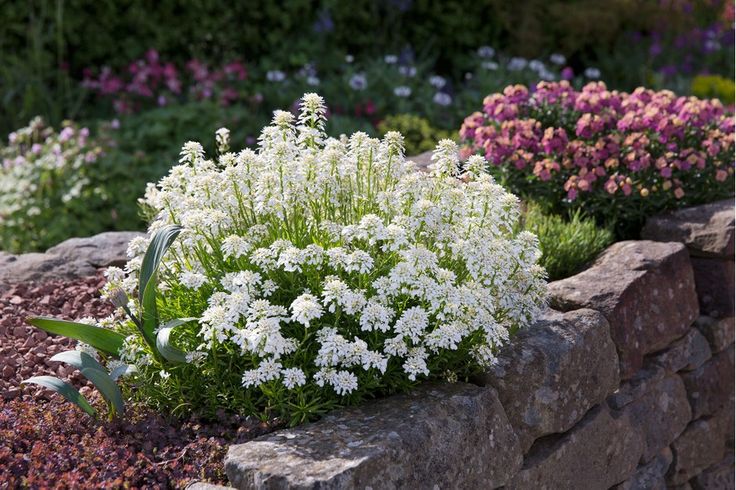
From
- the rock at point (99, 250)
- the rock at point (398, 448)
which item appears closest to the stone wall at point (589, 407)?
the rock at point (398, 448)

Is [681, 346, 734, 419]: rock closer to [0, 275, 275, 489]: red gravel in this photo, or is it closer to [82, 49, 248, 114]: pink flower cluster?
[0, 275, 275, 489]: red gravel

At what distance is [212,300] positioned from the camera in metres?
2.72

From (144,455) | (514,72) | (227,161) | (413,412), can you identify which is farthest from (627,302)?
(514,72)

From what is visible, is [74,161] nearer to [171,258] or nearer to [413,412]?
[171,258]

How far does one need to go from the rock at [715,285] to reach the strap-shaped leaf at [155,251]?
93.6 inches

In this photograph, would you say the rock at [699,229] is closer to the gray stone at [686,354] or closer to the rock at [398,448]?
the gray stone at [686,354]

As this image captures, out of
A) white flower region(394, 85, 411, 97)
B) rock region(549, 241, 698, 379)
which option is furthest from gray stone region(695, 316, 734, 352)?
white flower region(394, 85, 411, 97)

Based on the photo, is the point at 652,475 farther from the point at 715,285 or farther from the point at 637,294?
the point at 715,285

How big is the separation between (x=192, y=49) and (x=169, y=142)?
1347mm

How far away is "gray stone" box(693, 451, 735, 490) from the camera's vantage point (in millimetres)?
4215

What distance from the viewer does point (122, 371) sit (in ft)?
9.12

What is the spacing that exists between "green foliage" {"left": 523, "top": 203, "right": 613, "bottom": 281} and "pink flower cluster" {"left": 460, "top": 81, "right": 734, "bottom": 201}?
22 cm

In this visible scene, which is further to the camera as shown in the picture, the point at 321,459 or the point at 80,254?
the point at 80,254

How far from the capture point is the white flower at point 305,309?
2.54 metres
